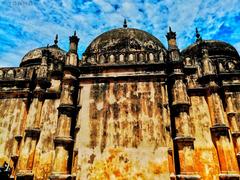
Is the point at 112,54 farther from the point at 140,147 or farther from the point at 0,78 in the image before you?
the point at 0,78

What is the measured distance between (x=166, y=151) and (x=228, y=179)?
1932 mm

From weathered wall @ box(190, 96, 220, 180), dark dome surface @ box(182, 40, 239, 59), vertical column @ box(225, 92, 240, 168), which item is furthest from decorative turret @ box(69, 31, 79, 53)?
dark dome surface @ box(182, 40, 239, 59)

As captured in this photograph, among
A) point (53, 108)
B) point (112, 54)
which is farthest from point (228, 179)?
point (53, 108)

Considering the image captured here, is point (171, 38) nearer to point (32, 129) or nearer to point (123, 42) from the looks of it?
point (123, 42)

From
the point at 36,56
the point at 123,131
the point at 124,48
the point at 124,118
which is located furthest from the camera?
the point at 36,56

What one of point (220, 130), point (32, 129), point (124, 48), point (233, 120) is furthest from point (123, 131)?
point (124, 48)

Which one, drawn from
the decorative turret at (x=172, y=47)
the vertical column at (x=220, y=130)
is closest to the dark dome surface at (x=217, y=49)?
the decorative turret at (x=172, y=47)

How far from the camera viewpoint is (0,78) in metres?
9.23

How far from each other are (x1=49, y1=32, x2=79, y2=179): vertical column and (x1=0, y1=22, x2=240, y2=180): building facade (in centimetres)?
3

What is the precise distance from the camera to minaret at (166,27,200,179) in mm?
6395

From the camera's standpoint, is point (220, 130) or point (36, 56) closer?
point (220, 130)

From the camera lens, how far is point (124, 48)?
10.5m

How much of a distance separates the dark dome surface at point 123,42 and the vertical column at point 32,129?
3.09 m

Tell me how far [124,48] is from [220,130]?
5.65 metres
